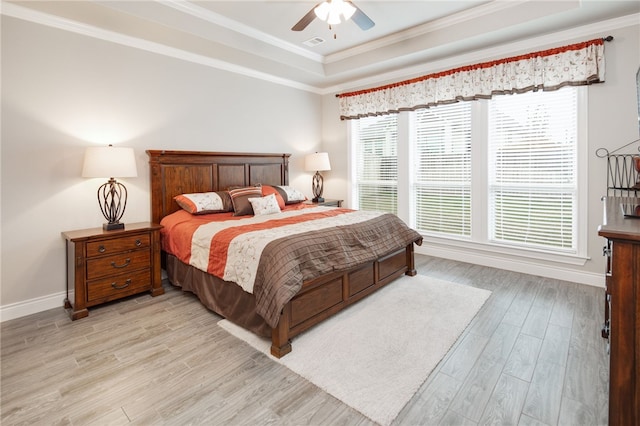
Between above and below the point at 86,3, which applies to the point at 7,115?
below

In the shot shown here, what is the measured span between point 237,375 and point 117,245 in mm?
1840

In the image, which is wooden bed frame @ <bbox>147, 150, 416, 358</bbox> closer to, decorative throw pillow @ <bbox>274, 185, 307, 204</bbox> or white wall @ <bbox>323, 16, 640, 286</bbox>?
decorative throw pillow @ <bbox>274, 185, 307, 204</bbox>

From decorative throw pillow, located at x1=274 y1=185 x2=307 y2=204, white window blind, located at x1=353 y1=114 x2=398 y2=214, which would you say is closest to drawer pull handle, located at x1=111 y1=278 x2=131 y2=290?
decorative throw pillow, located at x1=274 y1=185 x2=307 y2=204

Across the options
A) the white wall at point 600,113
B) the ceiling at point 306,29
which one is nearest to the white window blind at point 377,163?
the ceiling at point 306,29

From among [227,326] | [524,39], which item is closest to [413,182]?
[524,39]

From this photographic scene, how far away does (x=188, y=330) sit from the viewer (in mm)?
2646

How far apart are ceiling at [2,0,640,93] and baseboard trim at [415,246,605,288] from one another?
259 centimetres

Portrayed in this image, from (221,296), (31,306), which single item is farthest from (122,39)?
(221,296)

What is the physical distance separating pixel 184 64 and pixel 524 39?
3.99 m

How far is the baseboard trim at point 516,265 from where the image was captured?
3.52 meters

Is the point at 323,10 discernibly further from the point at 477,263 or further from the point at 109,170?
the point at 477,263

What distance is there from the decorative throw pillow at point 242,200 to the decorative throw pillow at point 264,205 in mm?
62

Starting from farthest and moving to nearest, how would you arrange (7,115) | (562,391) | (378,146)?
(378,146) < (7,115) < (562,391)

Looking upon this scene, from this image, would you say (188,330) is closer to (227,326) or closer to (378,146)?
(227,326)
